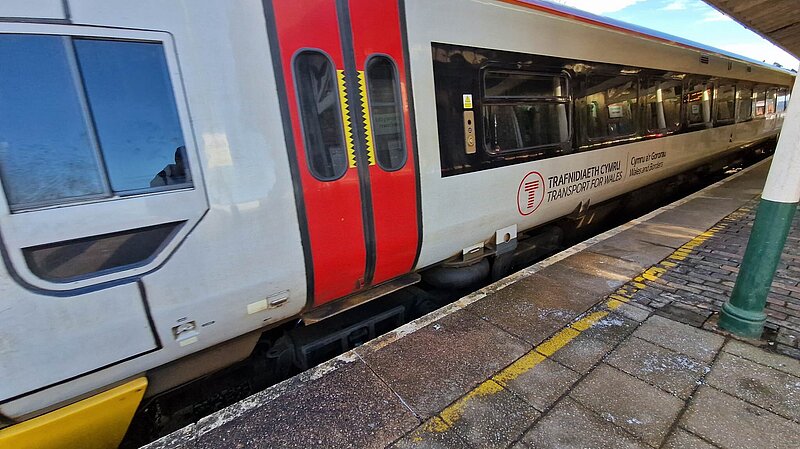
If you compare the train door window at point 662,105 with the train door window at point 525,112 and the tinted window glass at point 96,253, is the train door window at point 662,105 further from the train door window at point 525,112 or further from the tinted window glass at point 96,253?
the tinted window glass at point 96,253

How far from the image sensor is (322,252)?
2.35m

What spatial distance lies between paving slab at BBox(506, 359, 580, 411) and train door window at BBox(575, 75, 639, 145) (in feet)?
9.27

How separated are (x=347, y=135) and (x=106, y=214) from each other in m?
1.31

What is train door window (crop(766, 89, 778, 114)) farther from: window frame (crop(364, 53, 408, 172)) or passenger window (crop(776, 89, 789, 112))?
window frame (crop(364, 53, 408, 172))

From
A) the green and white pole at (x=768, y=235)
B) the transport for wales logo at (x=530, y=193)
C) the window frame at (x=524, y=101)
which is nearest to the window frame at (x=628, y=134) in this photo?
the window frame at (x=524, y=101)

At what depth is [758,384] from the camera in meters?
2.16

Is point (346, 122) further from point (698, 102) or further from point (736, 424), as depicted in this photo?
point (698, 102)

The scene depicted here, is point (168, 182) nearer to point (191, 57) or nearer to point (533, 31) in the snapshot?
point (191, 57)

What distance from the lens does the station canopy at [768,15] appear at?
667cm

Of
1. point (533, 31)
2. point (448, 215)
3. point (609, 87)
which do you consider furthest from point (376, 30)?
point (609, 87)

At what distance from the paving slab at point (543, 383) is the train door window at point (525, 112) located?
1783 millimetres

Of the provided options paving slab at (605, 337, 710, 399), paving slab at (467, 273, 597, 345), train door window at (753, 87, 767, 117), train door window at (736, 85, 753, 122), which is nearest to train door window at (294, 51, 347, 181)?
paving slab at (467, 273, 597, 345)

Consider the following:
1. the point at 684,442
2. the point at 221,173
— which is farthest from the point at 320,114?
the point at 684,442

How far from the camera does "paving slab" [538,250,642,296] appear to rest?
342 cm
